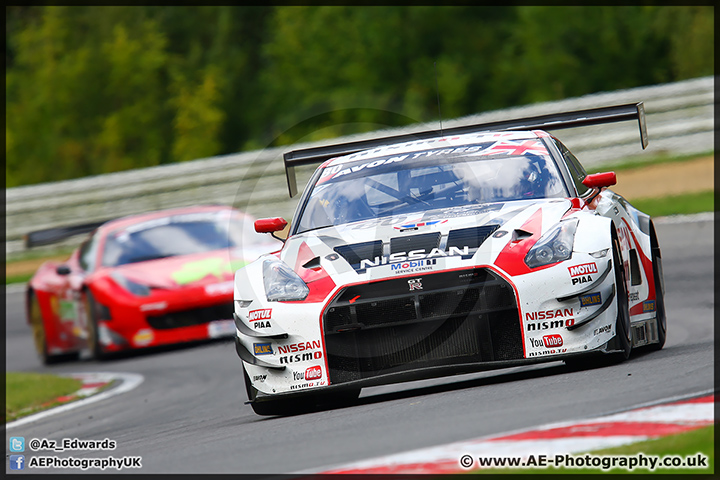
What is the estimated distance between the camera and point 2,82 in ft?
131

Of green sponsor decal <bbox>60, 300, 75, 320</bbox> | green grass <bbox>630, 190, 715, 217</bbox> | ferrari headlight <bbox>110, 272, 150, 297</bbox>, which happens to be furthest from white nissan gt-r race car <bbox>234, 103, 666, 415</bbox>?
green grass <bbox>630, 190, 715, 217</bbox>

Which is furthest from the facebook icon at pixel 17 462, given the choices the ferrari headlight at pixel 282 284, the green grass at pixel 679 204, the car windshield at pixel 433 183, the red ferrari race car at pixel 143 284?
the green grass at pixel 679 204

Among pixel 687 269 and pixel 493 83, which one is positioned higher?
pixel 493 83

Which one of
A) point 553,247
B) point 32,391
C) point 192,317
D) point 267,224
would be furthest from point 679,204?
point 553,247

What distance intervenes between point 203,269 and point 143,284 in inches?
23.1

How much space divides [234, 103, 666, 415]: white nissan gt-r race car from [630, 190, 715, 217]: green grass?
8139 millimetres

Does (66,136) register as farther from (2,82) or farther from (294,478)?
(294,478)

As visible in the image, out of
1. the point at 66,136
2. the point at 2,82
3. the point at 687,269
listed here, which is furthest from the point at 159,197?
the point at 2,82

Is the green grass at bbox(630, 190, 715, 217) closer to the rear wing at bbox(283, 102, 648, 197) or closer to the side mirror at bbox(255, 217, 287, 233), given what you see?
the rear wing at bbox(283, 102, 648, 197)

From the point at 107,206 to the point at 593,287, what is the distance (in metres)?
14.9

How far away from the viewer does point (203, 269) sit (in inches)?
416

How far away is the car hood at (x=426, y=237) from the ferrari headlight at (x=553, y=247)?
50 millimetres

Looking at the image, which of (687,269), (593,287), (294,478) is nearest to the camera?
(294,478)

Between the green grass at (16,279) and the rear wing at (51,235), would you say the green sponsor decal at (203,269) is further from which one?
the green grass at (16,279)
